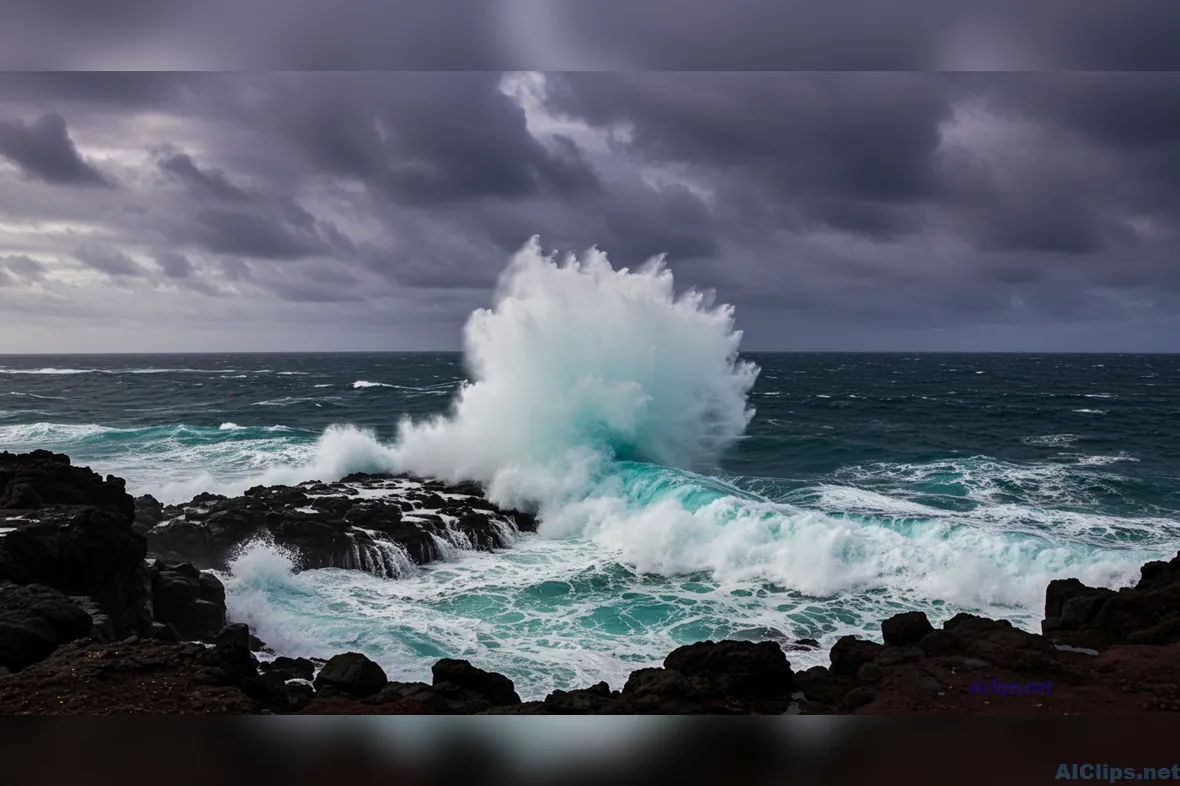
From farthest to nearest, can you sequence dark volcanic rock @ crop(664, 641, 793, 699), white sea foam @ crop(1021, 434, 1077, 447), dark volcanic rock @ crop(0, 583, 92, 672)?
white sea foam @ crop(1021, 434, 1077, 447), dark volcanic rock @ crop(664, 641, 793, 699), dark volcanic rock @ crop(0, 583, 92, 672)

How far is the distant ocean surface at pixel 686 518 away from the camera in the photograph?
14.3 ft

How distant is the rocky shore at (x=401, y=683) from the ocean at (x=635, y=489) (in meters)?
0.58

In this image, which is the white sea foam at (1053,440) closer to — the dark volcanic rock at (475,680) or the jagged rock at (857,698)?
the jagged rock at (857,698)

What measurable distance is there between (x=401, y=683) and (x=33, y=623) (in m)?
1.48

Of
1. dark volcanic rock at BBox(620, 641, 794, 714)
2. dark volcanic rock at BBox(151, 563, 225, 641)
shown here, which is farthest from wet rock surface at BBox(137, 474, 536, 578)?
dark volcanic rock at BBox(620, 641, 794, 714)

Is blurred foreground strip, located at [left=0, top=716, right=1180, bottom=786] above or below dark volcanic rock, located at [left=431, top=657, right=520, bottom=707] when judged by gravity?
above

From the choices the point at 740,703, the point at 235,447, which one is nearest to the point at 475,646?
the point at 740,703

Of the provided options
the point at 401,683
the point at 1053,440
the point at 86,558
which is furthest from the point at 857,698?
the point at 1053,440

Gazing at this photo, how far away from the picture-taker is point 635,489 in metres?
7.32

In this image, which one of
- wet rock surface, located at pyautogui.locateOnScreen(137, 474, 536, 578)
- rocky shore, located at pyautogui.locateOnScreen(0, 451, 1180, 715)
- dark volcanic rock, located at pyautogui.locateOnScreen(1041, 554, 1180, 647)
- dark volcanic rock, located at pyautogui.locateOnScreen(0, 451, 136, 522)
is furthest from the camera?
wet rock surface, located at pyautogui.locateOnScreen(137, 474, 536, 578)

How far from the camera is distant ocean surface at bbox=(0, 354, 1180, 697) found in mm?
4344

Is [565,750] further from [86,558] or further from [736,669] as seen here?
[86,558]

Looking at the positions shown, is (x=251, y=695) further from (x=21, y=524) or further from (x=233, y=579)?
(x=233, y=579)

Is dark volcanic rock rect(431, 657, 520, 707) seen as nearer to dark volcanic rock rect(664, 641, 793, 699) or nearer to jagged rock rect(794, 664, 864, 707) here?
dark volcanic rock rect(664, 641, 793, 699)
